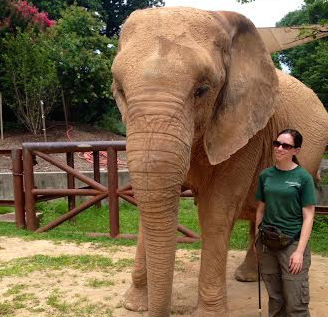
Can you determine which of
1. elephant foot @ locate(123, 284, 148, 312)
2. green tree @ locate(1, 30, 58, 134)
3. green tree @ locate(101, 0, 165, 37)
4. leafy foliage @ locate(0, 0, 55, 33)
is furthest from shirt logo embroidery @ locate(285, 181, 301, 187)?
green tree @ locate(101, 0, 165, 37)

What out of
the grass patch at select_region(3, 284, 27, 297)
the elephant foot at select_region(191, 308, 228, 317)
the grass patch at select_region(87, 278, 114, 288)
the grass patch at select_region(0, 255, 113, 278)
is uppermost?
the elephant foot at select_region(191, 308, 228, 317)

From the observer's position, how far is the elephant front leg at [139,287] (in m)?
4.31

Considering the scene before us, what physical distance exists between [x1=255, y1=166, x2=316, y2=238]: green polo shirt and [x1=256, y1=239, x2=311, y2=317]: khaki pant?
0.14 meters

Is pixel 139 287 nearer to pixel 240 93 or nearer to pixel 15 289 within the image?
pixel 15 289

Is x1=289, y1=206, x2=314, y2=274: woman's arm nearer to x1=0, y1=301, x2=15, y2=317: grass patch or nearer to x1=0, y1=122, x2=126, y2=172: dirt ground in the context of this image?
x1=0, y1=301, x2=15, y2=317: grass patch

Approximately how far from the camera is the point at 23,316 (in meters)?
4.26

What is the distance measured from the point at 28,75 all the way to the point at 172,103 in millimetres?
12897

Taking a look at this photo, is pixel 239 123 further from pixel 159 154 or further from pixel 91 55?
pixel 91 55

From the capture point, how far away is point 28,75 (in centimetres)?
1485

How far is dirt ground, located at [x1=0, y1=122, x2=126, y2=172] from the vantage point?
1355 cm

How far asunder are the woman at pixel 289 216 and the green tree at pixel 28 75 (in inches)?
484

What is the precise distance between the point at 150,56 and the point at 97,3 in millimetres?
21330

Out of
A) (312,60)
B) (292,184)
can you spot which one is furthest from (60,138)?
(312,60)

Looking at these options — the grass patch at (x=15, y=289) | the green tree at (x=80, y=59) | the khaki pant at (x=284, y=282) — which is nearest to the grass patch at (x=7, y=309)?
the grass patch at (x=15, y=289)
